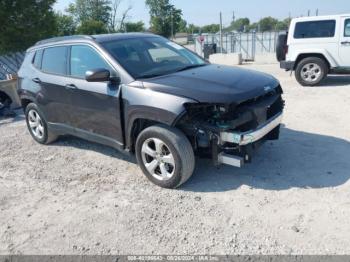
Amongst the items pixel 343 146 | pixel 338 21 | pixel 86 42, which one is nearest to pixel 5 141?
pixel 86 42

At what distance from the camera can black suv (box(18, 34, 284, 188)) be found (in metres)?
3.96

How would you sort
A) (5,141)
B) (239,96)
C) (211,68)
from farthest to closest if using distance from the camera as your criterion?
1. (5,141)
2. (211,68)
3. (239,96)

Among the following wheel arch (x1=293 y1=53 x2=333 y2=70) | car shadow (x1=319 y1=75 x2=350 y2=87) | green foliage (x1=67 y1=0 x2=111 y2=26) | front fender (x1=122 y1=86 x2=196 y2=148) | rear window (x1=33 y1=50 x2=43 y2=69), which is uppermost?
green foliage (x1=67 y1=0 x2=111 y2=26)

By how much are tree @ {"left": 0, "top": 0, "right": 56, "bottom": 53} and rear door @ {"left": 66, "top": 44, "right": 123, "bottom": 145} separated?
1091 cm

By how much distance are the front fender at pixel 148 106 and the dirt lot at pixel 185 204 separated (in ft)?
2.80

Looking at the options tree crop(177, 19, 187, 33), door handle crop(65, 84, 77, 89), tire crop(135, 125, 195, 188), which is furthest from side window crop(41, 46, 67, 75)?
tree crop(177, 19, 187, 33)

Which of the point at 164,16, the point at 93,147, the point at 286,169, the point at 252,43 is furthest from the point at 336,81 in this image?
the point at 164,16

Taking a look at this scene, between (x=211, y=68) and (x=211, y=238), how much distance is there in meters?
2.41

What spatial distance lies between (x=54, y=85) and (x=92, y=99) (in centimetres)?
97

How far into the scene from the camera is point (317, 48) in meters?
9.80

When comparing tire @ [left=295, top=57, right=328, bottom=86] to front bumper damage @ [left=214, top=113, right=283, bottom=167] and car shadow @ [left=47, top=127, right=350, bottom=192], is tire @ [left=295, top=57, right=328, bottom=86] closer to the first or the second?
car shadow @ [left=47, top=127, right=350, bottom=192]

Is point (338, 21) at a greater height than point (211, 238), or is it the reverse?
point (338, 21)

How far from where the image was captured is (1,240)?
3.56m

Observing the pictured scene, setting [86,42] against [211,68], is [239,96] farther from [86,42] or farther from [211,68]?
[86,42]
